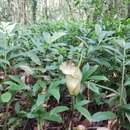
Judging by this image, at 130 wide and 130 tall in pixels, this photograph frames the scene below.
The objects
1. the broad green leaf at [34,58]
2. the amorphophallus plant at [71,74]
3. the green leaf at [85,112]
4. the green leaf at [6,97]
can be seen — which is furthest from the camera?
the broad green leaf at [34,58]

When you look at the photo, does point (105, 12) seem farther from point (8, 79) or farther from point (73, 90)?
point (73, 90)

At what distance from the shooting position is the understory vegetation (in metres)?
1.66

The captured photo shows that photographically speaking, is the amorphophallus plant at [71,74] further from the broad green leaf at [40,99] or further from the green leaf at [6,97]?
the green leaf at [6,97]

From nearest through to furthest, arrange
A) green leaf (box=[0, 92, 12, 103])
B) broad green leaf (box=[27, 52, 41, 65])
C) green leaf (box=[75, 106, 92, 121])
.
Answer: green leaf (box=[75, 106, 92, 121])
green leaf (box=[0, 92, 12, 103])
broad green leaf (box=[27, 52, 41, 65])

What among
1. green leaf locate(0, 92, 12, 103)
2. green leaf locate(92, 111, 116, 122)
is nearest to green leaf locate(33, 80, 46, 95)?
green leaf locate(0, 92, 12, 103)

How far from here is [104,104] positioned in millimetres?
1819

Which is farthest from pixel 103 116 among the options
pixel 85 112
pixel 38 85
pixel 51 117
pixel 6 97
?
pixel 6 97

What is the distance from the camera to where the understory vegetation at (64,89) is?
5.44 ft

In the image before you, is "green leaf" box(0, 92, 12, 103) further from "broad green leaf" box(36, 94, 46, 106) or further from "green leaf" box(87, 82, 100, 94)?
"green leaf" box(87, 82, 100, 94)

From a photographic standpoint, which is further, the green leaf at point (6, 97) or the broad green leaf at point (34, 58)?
the broad green leaf at point (34, 58)

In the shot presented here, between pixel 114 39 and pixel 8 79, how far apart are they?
1.92ft

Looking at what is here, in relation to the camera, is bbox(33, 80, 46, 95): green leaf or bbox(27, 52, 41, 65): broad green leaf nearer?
bbox(33, 80, 46, 95): green leaf

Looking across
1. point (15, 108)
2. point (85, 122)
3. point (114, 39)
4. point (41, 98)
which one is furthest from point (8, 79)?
point (114, 39)

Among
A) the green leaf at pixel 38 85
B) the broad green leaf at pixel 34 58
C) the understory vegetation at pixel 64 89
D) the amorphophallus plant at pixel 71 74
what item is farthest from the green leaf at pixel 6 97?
the amorphophallus plant at pixel 71 74
